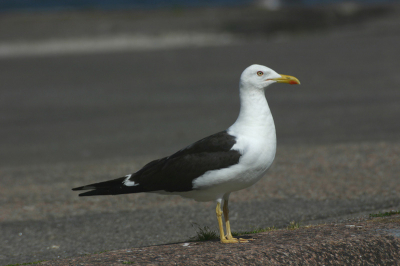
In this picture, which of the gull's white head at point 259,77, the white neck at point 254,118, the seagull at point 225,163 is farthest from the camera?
the gull's white head at point 259,77

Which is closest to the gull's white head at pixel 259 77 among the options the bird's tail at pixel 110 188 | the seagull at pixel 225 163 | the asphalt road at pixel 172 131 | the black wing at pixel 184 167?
the seagull at pixel 225 163

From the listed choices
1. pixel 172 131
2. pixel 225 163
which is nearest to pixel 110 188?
pixel 225 163

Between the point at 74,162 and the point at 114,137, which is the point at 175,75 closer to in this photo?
the point at 114,137

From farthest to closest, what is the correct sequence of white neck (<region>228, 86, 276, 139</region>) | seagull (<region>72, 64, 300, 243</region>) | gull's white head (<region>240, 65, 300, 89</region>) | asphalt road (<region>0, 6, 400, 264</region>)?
asphalt road (<region>0, 6, 400, 264</region>) < gull's white head (<region>240, 65, 300, 89</region>) < white neck (<region>228, 86, 276, 139</region>) < seagull (<region>72, 64, 300, 243</region>)

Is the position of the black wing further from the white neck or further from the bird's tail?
the white neck

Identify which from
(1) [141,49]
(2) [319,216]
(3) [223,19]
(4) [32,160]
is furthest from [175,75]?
(2) [319,216]

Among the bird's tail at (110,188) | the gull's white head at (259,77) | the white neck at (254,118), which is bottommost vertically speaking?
the bird's tail at (110,188)

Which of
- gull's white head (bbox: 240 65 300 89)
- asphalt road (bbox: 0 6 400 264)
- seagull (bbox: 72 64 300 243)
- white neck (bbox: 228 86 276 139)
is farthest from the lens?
asphalt road (bbox: 0 6 400 264)

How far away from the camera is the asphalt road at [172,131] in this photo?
653 centimetres

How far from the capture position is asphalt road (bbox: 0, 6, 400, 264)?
6531 millimetres

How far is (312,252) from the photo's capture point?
4281 mm

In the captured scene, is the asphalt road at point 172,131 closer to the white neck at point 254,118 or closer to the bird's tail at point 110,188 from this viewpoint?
the bird's tail at point 110,188

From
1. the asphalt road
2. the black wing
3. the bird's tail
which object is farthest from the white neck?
the asphalt road

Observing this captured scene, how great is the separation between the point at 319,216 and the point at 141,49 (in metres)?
16.8
